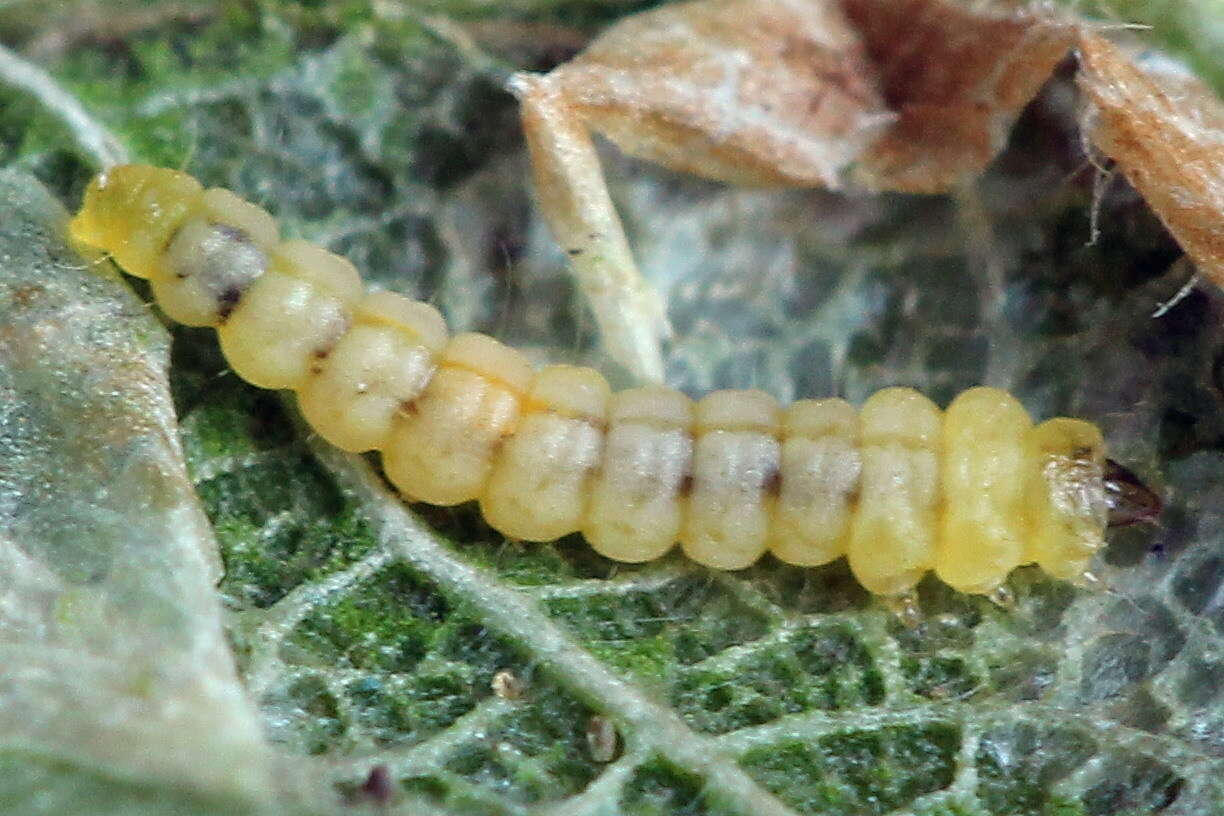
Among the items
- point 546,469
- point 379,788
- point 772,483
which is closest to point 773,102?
point 772,483

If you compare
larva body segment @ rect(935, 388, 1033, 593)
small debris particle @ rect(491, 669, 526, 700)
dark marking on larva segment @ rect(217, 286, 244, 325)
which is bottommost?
small debris particle @ rect(491, 669, 526, 700)

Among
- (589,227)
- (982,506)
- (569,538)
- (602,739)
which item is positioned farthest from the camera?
(589,227)

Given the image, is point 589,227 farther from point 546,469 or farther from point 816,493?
point 816,493

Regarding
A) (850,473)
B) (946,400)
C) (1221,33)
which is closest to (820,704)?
(850,473)

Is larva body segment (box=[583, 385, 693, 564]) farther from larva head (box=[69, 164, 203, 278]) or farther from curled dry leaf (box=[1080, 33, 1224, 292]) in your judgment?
curled dry leaf (box=[1080, 33, 1224, 292])

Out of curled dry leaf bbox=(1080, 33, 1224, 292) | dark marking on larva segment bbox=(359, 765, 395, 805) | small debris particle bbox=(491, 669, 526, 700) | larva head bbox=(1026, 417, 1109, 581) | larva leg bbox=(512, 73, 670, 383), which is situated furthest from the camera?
larva leg bbox=(512, 73, 670, 383)

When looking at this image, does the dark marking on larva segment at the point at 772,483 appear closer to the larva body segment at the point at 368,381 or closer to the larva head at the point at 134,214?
the larva body segment at the point at 368,381

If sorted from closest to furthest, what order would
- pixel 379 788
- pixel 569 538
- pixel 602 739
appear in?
pixel 379 788
pixel 602 739
pixel 569 538

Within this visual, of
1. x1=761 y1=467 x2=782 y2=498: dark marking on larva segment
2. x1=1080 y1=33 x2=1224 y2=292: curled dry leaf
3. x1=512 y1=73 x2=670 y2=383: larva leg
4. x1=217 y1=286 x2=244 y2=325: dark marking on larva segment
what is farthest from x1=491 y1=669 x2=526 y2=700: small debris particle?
x1=1080 y1=33 x2=1224 y2=292: curled dry leaf
